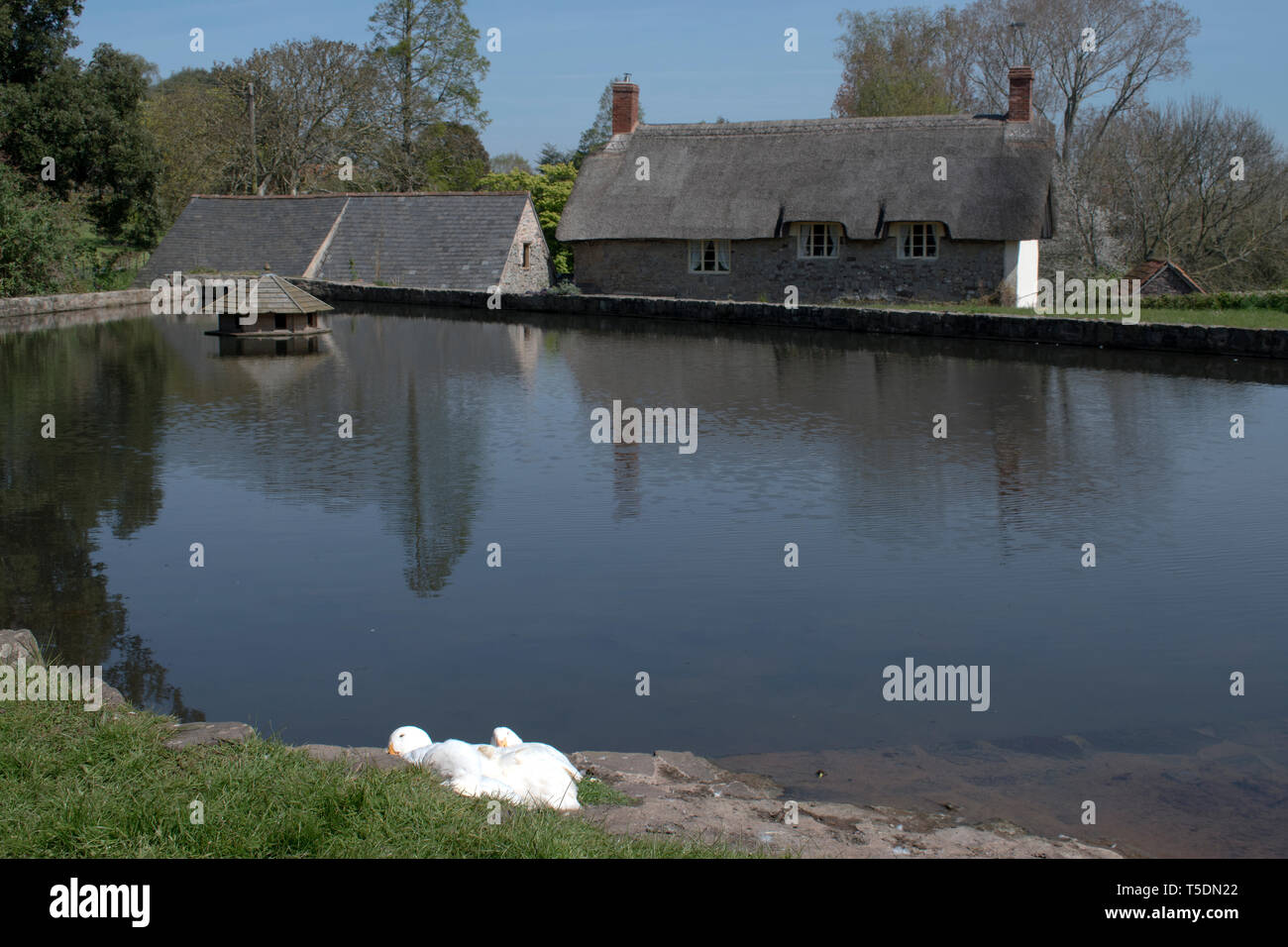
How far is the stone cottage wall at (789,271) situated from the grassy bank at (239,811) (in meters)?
30.8

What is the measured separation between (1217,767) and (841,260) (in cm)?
3017

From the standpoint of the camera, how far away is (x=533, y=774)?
5.27m

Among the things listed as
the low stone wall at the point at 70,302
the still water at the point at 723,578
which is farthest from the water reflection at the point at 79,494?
the low stone wall at the point at 70,302

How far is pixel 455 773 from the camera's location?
16.9 ft

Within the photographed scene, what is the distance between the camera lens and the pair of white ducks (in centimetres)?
508

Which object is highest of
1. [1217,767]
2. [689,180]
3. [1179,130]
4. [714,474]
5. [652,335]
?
[1179,130]

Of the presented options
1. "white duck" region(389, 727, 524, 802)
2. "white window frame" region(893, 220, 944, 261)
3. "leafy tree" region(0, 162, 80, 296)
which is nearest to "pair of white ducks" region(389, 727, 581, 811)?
"white duck" region(389, 727, 524, 802)

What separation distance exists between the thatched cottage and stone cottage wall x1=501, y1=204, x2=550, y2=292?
6.72ft

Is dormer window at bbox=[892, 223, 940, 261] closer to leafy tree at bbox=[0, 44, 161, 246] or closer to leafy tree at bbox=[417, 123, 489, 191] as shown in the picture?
leafy tree at bbox=[0, 44, 161, 246]

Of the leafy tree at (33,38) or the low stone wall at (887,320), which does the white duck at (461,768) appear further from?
the leafy tree at (33,38)

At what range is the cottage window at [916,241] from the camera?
34188 millimetres

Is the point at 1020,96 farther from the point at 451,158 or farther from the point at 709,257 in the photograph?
the point at 451,158
